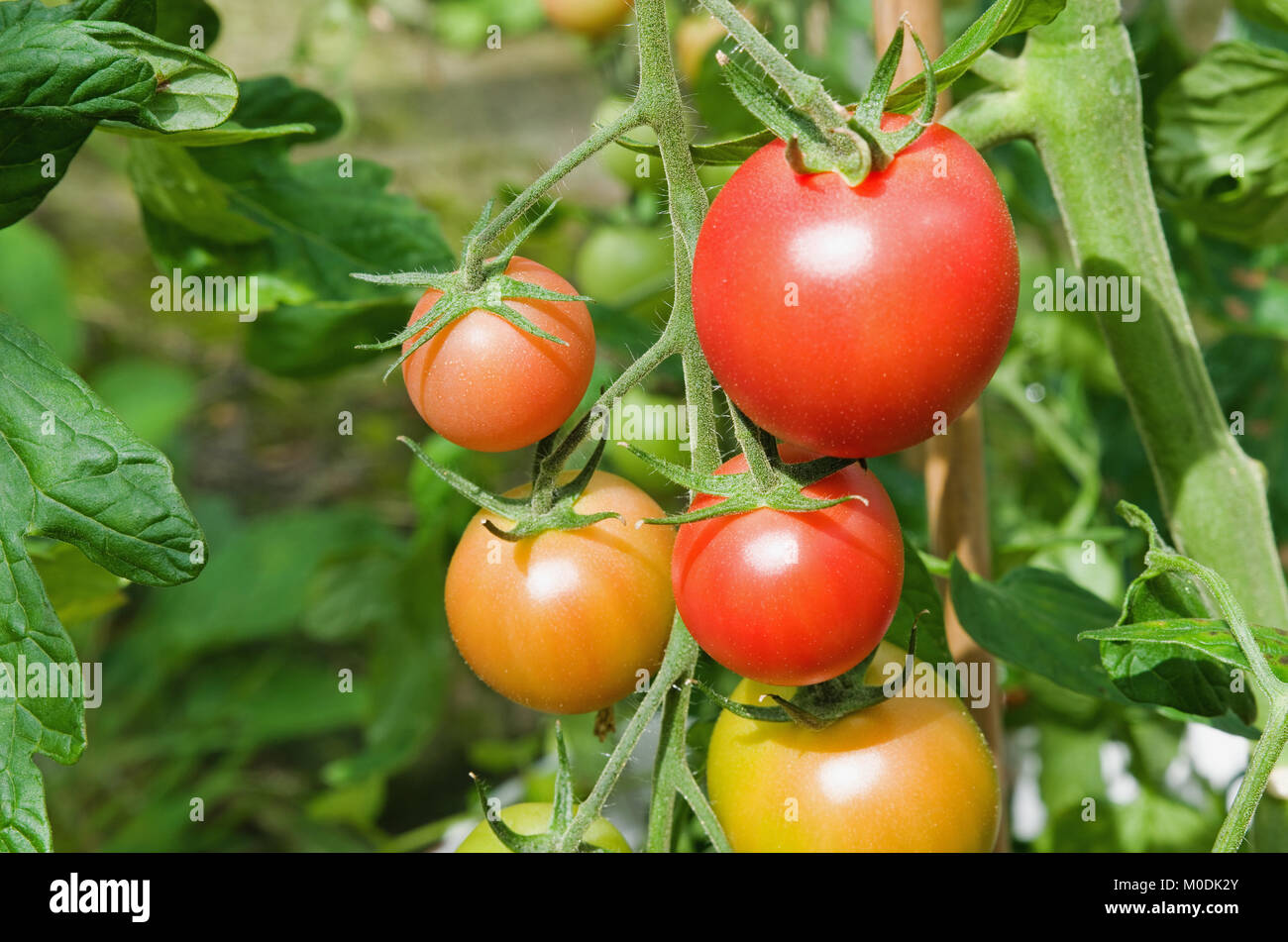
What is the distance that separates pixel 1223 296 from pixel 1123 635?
62 centimetres

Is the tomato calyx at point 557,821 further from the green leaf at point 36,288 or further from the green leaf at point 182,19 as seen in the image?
the green leaf at point 36,288

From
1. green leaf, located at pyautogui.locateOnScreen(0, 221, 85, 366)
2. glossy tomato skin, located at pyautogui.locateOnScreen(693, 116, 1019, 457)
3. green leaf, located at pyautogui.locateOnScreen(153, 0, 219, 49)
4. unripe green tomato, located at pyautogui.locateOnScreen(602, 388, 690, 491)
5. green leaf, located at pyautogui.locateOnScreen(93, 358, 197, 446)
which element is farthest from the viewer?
green leaf, located at pyautogui.locateOnScreen(93, 358, 197, 446)

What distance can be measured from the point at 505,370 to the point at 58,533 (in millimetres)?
188

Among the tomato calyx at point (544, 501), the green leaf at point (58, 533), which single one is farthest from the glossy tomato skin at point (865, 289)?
the green leaf at point (58, 533)

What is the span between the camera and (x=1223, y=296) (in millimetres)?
948

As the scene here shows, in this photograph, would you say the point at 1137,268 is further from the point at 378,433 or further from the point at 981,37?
the point at 378,433

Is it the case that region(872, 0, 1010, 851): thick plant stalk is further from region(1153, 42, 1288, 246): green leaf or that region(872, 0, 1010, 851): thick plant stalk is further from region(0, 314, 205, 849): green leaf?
region(0, 314, 205, 849): green leaf

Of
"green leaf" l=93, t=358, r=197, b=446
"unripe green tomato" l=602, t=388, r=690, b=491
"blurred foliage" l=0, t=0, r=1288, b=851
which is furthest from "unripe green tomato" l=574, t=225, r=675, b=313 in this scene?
"green leaf" l=93, t=358, r=197, b=446

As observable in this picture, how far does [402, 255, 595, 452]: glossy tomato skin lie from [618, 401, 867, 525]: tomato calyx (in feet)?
0.20

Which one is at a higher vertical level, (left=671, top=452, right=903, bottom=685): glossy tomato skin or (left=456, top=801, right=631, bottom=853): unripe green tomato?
(left=671, top=452, right=903, bottom=685): glossy tomato skin

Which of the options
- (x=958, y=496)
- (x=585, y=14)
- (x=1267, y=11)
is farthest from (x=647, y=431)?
(x=585, y=14)

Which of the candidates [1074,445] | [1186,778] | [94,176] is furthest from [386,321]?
[94,176]

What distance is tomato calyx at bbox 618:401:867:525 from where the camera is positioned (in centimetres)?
41

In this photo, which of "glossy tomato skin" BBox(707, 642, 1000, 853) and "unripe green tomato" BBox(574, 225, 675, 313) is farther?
"unripe green tomato" BBox(574, 225, 675, 313)
